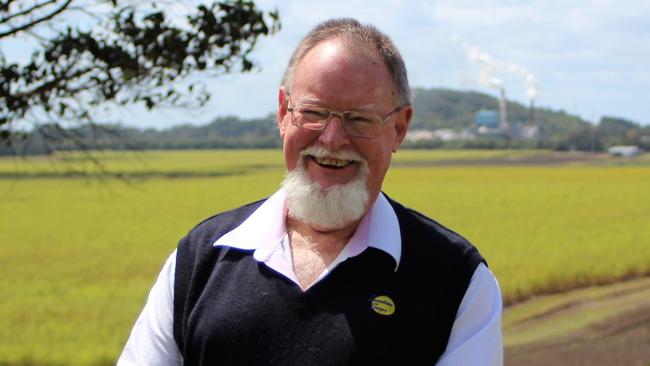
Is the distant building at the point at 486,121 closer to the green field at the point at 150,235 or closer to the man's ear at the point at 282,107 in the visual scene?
the green field at the point at 150,235

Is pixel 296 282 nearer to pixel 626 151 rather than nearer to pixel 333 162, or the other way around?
pixel 333 162

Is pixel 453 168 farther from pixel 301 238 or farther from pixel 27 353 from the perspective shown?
pixel 301 238

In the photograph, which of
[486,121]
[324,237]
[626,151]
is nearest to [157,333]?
[324,237]

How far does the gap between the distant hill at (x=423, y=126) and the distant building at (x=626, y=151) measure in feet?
2.27

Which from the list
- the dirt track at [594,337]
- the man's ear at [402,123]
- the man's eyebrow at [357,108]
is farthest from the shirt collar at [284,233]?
the dirt track at [594,337]

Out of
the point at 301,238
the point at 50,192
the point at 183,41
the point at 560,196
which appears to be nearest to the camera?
the point at 301,238

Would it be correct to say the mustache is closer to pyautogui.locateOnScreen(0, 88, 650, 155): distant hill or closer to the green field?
pyautogui.locateOnScreen(0, 88, 650, 155): distant hill

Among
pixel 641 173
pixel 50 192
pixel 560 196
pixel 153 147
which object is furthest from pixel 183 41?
pixel 153 147

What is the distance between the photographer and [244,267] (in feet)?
7.29

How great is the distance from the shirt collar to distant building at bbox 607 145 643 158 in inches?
2081

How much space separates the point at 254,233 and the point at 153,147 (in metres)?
73.2

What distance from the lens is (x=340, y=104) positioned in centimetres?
211

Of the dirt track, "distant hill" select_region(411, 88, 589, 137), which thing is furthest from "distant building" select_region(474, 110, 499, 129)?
the dirt track

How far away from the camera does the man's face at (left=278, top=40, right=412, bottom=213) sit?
2.10 metres
